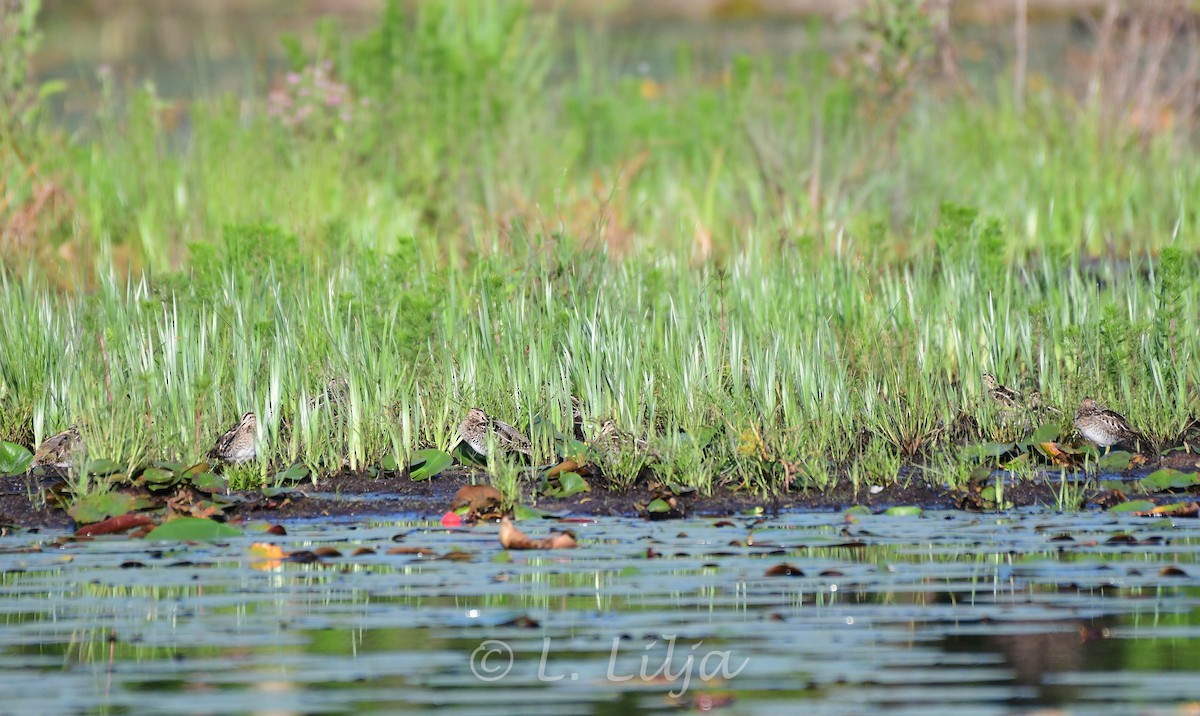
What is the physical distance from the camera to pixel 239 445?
6.25 meters

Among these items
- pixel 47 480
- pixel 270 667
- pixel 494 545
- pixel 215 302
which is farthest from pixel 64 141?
pixel 270 667

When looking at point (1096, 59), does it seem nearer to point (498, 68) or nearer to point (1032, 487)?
point (498, 68)

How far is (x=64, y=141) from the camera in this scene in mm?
11773

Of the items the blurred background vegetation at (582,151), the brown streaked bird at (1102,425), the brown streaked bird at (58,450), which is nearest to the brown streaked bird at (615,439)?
the brown streaked bird at (1102,425)

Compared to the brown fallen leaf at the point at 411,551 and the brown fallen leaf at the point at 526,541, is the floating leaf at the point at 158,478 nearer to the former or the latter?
the brown fallen leaf at the point at 411,551

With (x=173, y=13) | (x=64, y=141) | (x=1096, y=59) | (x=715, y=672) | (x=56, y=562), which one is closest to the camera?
(x=715, y=672)

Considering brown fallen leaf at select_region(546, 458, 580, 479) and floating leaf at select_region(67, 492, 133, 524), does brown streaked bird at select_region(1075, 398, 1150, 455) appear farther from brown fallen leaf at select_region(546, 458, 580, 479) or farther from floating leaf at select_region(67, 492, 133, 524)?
floating leaf at select_region(67, 492, 133, 524)

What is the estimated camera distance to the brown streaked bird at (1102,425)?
6.40 m

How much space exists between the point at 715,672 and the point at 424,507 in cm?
232

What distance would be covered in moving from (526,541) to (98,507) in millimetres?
1332

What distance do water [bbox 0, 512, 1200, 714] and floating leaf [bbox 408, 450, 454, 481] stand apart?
66cm

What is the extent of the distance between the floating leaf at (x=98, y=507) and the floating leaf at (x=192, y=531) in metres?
0.18

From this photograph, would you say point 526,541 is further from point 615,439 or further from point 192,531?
point 615,439

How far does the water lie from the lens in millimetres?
3584
